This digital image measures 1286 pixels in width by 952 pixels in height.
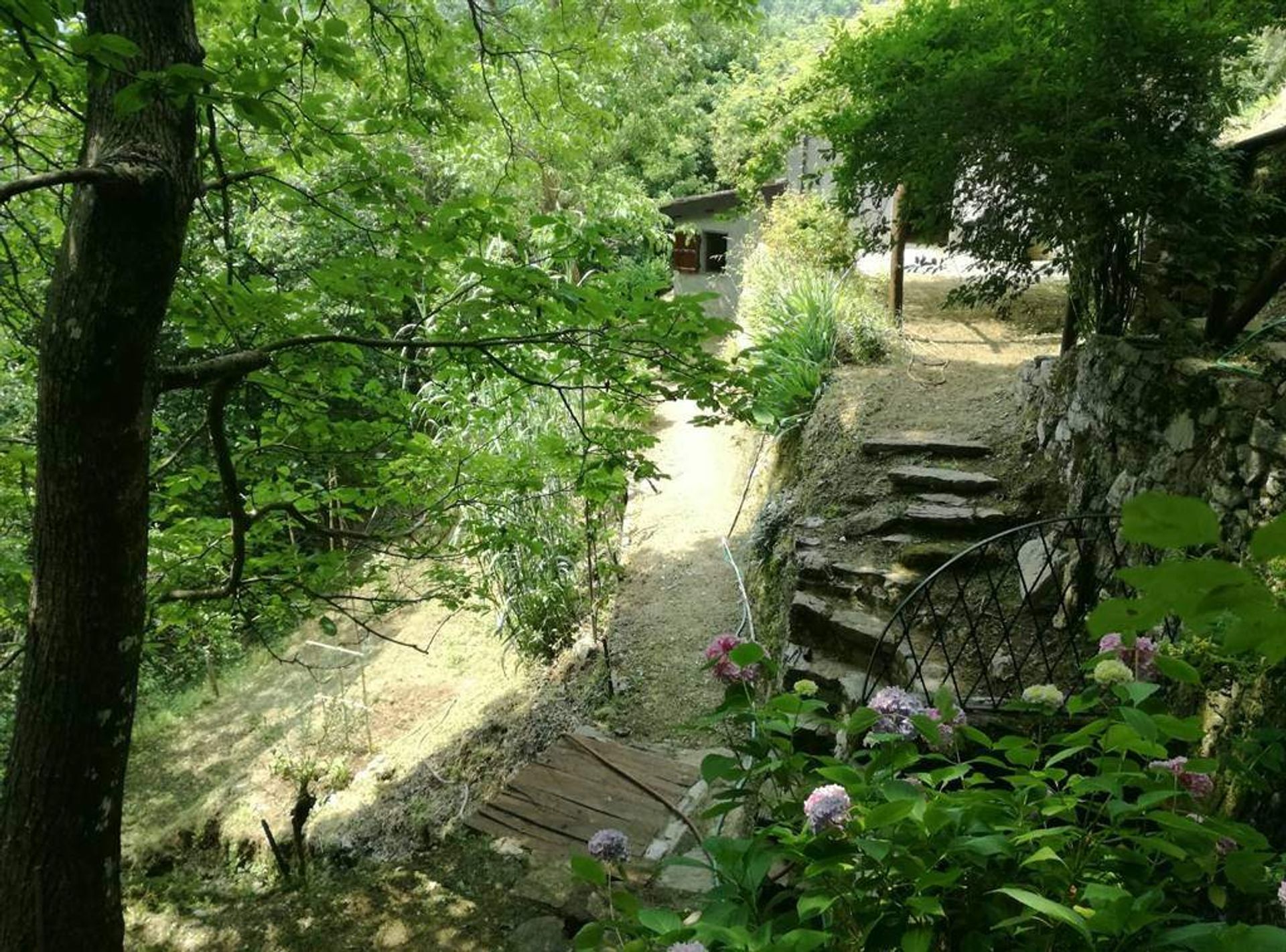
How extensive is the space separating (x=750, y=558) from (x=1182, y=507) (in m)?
5.78

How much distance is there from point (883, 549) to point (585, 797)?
2105 mm

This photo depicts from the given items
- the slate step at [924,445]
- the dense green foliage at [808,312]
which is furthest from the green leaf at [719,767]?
the slate step at [924,445]

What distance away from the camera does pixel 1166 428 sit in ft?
11.6

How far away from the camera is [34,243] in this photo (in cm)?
310

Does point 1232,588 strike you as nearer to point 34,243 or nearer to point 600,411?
point 34,243

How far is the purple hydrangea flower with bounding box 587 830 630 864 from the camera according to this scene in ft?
6.04

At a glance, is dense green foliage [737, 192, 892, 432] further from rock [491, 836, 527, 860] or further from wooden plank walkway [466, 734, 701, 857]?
rock [491, 836, 527, 860]

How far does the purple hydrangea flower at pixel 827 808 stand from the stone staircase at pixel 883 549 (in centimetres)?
235

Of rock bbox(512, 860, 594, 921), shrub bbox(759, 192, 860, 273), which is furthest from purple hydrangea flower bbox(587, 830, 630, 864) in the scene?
shrub bbox(759, 192, 860, 273)

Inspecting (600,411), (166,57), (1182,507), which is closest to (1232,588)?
(1182,507)

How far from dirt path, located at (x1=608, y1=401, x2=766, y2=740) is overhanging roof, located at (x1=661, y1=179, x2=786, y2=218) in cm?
617

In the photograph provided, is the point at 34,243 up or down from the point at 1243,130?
down

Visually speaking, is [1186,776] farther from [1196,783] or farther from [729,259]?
[729,259]

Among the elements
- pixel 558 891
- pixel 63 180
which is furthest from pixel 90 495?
pixel 558 891
